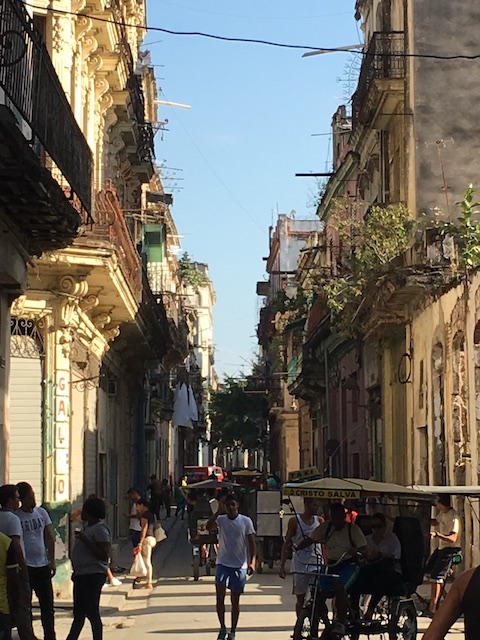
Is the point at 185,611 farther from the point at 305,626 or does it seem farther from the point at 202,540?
the point at 202,540

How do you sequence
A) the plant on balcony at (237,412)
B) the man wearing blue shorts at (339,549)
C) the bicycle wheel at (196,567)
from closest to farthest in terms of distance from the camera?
the man wearing blue shorts at (339,549)
the bicycle wheel at (196,567)
the plant on balcony at (237,412)

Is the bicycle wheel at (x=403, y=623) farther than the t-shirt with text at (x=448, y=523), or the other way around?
the t-shirt with text at (x=448, y=523)

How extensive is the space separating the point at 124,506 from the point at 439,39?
15010 millimetres

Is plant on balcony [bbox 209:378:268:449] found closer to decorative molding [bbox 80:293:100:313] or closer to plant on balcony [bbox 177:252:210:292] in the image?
plant on balcony [bbox 177:252:210:292]

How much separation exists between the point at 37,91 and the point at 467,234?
397 inches

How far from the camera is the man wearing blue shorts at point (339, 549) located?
13133 millimetres

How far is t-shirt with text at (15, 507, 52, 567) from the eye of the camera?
12.8 metres

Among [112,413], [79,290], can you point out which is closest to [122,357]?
[112,413]

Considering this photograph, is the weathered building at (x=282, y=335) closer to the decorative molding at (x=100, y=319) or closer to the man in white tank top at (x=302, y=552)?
the decorative molding at (x=100, y=319)

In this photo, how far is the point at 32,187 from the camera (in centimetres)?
1330

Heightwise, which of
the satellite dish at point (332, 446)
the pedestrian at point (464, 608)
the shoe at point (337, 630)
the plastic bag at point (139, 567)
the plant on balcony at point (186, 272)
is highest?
the plant on balcony at point (186, 272)

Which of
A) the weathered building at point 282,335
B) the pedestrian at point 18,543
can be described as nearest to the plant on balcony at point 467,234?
the pedestrian at point 18,543

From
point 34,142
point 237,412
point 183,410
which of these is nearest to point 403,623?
point 34,142

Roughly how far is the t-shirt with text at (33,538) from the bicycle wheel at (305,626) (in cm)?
249
